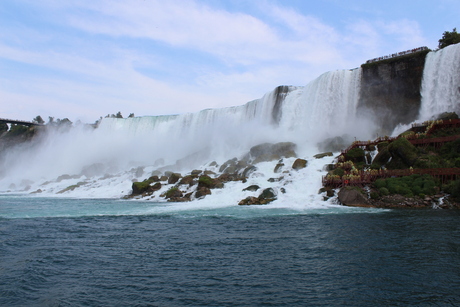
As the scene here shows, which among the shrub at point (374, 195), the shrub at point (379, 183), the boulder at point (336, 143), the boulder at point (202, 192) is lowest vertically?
the boulder at point (202, 192)

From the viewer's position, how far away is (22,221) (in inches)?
746

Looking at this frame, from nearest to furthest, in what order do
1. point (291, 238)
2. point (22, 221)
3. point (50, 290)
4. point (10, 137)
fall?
point (50, 290) < point (291, 238) < point (22, 221) < point (10, 137)

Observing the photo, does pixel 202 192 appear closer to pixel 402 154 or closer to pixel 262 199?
pixel 262 199

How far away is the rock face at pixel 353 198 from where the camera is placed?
22703mm

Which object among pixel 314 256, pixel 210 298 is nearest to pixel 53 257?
pixel 210 298

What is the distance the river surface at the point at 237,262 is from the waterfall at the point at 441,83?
20.3 metres

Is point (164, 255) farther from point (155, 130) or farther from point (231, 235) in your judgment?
point (155, 130)

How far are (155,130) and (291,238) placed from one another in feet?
179

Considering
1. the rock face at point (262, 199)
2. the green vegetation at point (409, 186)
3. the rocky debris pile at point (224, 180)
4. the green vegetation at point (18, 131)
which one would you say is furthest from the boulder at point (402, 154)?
the green vegetation at point (18, 131)

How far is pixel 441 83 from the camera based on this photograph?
34219 mm

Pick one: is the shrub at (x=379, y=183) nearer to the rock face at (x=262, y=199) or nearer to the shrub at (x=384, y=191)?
the shrub at (x=384, y=191)

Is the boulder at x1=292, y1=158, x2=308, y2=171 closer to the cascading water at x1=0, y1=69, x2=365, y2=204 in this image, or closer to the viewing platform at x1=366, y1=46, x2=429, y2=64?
the cascading water at x1=0, y1=69, x2=365, y2=204

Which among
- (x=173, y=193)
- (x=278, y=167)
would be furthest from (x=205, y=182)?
(x=278, y=167)

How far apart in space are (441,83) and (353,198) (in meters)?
19.0
